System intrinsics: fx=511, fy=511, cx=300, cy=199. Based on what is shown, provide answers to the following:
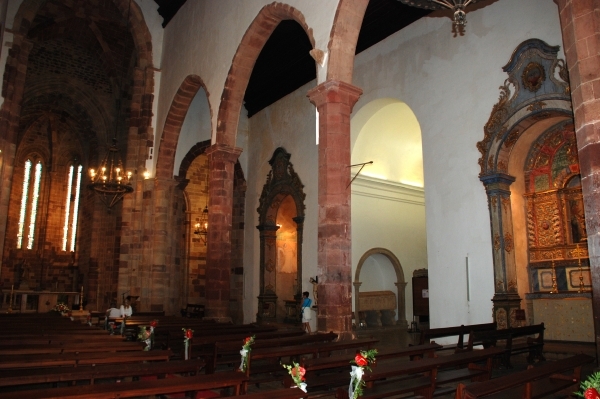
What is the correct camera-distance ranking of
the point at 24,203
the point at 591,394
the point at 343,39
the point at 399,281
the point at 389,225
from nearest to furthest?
the point at 591,394, the point at 343,39, the point at 389,225, the point at 399,281, the point at 24,203

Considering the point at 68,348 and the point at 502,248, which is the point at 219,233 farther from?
the point at 68,348

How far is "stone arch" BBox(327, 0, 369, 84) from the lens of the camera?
8.55 m

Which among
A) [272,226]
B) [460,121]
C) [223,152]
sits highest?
[460,121]

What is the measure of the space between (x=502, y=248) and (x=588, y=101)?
487cm

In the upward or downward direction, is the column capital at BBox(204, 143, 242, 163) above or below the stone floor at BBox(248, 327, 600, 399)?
above

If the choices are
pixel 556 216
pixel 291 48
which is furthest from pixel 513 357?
pixel 291 48

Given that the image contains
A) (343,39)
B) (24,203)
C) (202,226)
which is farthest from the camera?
(24,203)

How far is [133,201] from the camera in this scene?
15.8 metres

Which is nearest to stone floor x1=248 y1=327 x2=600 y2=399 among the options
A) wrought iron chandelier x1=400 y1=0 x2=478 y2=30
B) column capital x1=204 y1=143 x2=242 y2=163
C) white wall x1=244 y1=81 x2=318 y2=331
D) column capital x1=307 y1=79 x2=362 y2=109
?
white wall x1=244 y1=81 x2=318 y2=331

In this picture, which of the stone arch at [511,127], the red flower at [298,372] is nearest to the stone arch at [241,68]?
the stone arch at [511,127]

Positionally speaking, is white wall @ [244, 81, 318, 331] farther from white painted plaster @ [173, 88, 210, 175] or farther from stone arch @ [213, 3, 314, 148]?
stone arch @ [213, 3, 314, 148]

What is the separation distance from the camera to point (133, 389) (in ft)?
11.4

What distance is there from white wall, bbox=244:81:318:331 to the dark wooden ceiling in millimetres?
351

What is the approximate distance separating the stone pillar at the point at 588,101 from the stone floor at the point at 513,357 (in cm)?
125
